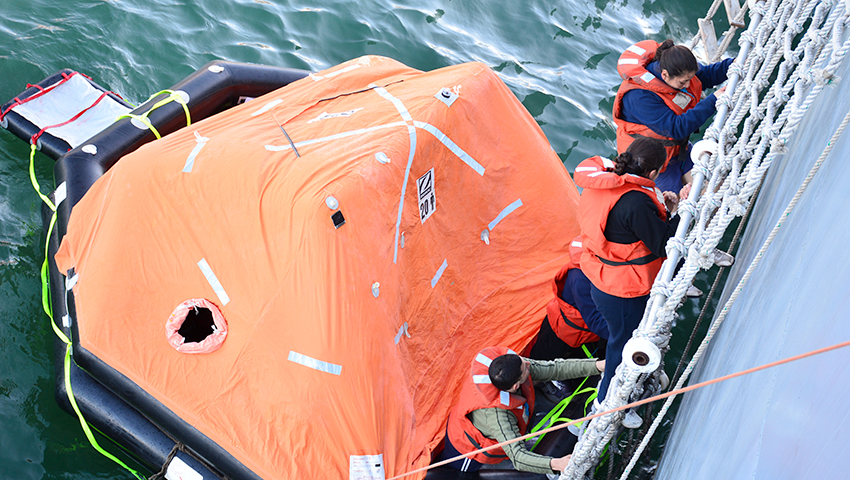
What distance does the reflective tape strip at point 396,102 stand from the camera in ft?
9.56

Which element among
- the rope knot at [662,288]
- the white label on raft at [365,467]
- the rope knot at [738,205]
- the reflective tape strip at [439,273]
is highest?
the rope knot at [738,205]

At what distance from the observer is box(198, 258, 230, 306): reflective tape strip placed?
2563 mm

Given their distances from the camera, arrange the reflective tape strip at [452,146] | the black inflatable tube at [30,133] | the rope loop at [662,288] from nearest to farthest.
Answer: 1. the rope loop at [662,288]
2. the reflective tape strip at [452,146]
3. the black inflatable tube at [30,133]

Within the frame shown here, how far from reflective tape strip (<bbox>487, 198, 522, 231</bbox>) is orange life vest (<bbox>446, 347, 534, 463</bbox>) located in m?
0.74

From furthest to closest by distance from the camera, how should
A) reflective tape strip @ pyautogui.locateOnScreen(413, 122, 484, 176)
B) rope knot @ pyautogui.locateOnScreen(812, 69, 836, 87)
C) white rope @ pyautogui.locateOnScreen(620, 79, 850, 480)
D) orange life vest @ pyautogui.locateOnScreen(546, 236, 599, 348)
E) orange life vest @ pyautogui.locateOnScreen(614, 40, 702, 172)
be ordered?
orange life vest @ pyautogui.locateOnScreen(614, 40, 702, 172) → orange life vest @ pyautogui.locateOnScreen(546, 236, 599, 348) → reflective tape strip @ pyautogui.locateOnScreen(413, 122, 484, 176) → rope knot @ pyautogui.locateOnScreen(812, 69, 836, 87) → white rope @ pyautogui.locateOnScreen(620, 79, 850, 480)

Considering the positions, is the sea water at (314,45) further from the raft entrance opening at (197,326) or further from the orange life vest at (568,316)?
the raft entrance opening at (197,326)

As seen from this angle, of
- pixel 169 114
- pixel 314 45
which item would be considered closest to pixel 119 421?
pixel 169 114

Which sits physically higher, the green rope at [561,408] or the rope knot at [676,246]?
the rope knot at [676,246]

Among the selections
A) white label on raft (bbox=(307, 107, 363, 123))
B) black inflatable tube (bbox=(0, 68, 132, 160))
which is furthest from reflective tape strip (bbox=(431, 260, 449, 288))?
black inflatable tube (bbox=(0, 68, 132, 160))

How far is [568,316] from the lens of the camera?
3.10 m

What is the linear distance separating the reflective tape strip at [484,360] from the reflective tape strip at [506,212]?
78cm

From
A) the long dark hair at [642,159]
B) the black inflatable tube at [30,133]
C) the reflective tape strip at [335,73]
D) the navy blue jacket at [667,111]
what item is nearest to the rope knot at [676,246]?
the long dark hair at [642,159]

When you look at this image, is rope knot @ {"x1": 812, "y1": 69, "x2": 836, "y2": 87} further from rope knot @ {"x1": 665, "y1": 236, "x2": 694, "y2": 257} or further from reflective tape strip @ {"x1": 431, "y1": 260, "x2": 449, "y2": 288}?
reflective tape strip @ {"x1": 431, "y1": 260, "x2": 449, "y2": 288}

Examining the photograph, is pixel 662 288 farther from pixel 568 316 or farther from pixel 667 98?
pixel 667 98
